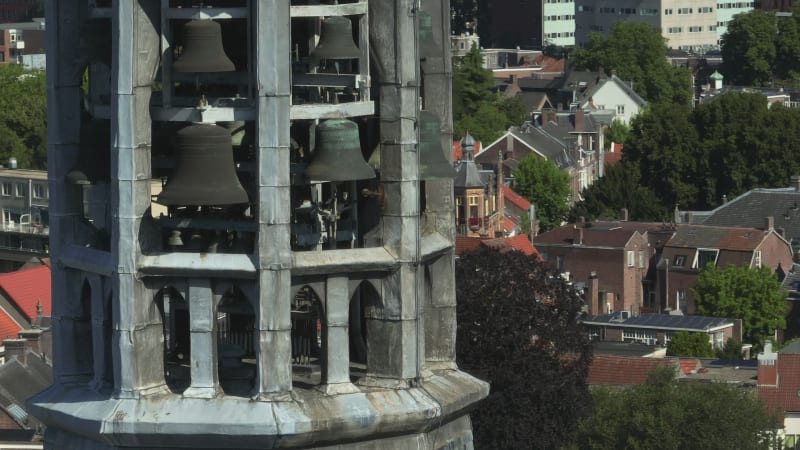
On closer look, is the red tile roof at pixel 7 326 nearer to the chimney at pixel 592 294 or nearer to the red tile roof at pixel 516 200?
the chimney at pixel 592 294

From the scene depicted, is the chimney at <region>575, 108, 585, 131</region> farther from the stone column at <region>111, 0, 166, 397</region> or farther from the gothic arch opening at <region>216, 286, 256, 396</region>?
the stone column at <region>111, 0, 166, 397</region>

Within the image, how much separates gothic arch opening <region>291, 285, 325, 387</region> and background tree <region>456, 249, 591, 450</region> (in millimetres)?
53396

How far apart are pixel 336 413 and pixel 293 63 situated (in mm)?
2189

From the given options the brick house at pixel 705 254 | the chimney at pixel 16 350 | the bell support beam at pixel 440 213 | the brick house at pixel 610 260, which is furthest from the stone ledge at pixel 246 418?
the brick house at pixel 610 260

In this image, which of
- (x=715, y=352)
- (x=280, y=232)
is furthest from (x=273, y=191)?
(x=715, y=352)

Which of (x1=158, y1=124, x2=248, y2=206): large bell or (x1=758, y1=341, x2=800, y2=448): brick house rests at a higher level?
(x1=158, y1=124, x2=248, y2=206): large bell

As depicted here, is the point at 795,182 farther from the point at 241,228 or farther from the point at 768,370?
the point at 241,228

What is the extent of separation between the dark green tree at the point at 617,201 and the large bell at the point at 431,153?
130 metres

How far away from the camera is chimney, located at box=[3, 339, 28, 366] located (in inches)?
3071

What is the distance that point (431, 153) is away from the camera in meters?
17.8

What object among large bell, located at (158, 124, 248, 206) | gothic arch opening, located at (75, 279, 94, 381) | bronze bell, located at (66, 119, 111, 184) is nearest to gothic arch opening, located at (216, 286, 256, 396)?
large bell, located at (158, 124, 248, 206)

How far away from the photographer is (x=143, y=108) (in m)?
16.7

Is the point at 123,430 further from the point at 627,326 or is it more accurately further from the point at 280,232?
the point at 627,326

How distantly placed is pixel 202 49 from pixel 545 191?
467ft
